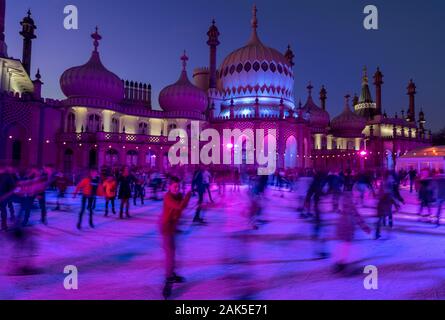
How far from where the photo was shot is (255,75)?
4331 centimetres

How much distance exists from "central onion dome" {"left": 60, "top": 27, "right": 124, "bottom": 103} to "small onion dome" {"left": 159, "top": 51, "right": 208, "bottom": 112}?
6050 mm

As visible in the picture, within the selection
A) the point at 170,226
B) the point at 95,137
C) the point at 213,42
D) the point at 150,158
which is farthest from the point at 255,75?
the point at 170,226

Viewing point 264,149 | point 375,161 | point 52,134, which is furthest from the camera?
point 375,161

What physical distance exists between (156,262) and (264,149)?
31.8 metres

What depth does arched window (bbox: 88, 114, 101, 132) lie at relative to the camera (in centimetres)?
3384

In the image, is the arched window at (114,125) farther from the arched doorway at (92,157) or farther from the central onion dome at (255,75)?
the central onion dome at (255,75)

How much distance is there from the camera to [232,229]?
9148mm

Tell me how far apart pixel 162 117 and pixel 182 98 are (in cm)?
311

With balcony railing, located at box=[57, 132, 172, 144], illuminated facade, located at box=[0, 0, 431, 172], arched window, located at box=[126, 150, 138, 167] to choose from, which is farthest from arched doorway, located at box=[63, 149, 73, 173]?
arched window, located at box=[126, 150, 138, 167]

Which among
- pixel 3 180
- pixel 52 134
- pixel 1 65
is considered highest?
pixel 1 65

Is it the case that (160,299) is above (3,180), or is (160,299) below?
below
